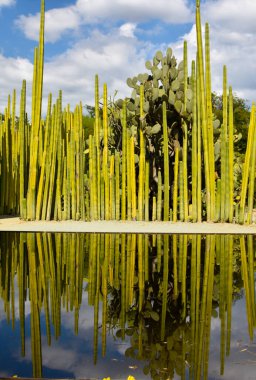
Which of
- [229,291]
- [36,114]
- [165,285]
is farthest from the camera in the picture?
[36,114]

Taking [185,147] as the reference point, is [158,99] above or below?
above

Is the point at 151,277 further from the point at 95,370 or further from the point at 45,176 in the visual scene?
the point at 45,176

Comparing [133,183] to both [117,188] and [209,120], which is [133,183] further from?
[209,120]

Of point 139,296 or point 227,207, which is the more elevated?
point 227,207

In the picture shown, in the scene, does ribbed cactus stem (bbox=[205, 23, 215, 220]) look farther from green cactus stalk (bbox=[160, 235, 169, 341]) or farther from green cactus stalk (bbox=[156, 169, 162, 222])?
green cactus stalk (bbox=[160, 235, 169, 341])

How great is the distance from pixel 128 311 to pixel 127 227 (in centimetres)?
369

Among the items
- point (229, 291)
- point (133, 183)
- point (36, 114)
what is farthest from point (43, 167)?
point (229, 291)

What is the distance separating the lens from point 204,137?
284 inches

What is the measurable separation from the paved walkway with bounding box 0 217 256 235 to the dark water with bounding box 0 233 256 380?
1233 mm

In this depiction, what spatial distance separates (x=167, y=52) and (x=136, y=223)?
2.70 meters

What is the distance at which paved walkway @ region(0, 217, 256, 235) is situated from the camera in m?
6.44

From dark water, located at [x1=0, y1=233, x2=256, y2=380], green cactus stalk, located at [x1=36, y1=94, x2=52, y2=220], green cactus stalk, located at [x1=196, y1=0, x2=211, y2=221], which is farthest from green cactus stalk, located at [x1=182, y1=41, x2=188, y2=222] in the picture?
dark water, located at [x1=0, y1=233, x2=256, y2=380]

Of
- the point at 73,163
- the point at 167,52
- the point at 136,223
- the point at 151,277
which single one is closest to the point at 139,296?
the point at 151,277

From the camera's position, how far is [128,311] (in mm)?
3123
